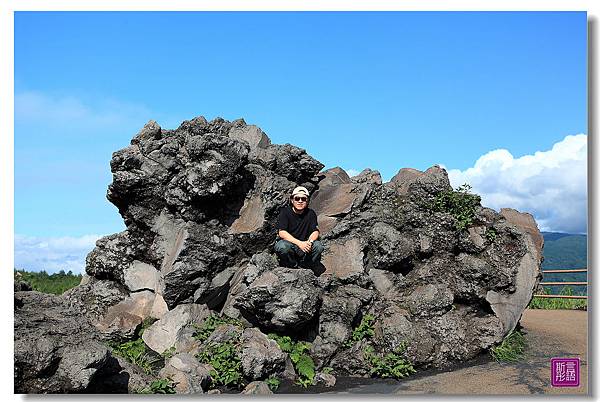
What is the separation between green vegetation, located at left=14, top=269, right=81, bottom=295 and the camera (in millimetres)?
19156

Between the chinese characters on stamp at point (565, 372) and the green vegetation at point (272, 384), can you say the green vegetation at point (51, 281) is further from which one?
the chinese characters on stamp at point (565, 372)

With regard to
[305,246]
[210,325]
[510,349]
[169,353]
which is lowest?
[169,353]

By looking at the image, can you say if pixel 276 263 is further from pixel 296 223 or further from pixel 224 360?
pixel 224 360

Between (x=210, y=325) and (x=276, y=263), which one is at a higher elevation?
(x=276, y=263)

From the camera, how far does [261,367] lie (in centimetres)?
869

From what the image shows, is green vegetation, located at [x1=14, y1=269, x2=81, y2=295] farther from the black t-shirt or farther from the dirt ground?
the dirt ground

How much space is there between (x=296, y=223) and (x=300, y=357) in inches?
86.8

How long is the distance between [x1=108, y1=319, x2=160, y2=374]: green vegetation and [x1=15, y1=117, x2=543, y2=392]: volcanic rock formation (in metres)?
0.14

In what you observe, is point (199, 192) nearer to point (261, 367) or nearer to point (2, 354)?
point (261, 367)

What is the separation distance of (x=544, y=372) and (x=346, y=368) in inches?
121

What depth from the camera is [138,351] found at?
9.80 meters

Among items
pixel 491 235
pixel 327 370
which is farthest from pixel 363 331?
pixel 491 235

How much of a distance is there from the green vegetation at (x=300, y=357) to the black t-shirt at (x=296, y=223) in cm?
A: 171

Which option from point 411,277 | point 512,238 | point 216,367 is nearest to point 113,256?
point 216,367
